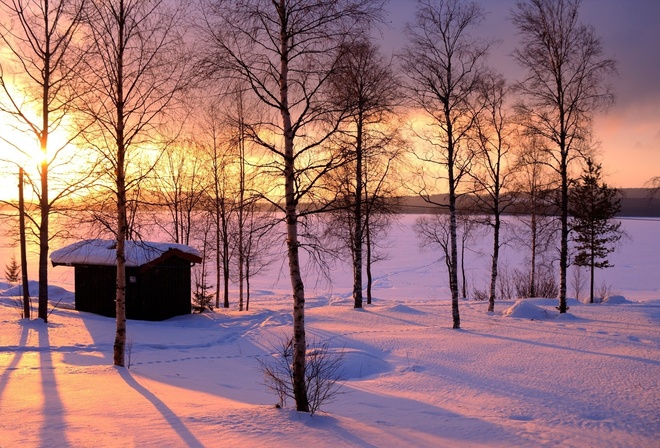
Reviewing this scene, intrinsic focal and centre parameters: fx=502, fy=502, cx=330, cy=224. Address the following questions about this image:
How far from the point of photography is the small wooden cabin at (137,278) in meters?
19.1

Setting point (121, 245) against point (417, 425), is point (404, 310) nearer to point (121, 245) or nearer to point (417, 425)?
point (121, 245)

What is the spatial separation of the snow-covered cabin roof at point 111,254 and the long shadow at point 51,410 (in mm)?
7451

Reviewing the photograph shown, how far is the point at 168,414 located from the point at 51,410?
150 cm

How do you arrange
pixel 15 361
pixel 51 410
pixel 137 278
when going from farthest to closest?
pixel 137 278 < pixel 15 361 < pixel 51 410

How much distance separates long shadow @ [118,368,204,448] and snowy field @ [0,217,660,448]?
22 mm

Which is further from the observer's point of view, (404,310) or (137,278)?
(404,310)

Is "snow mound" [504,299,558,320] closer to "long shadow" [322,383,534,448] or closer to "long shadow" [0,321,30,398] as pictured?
→ "long shadow" [322,383,534,448]

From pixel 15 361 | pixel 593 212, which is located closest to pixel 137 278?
pixel 15 361

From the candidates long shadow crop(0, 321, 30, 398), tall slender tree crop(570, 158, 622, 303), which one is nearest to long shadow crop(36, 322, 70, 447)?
long shadow crop(0, 321, 30, 398)

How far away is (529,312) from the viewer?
19.7 m

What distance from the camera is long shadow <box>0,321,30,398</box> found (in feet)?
28.1

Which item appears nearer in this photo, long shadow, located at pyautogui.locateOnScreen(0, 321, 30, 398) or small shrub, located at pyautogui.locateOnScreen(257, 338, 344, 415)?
small shrub, located at pyautogui.locateOnScreen(257, 338, 344, 415)

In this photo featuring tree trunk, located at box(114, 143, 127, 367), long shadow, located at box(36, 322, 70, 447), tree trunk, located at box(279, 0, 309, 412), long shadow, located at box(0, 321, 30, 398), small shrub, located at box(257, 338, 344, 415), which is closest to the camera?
long shadow, located at box(36, 322, 70, 447)

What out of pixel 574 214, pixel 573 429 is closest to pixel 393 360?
pixel 573 429
